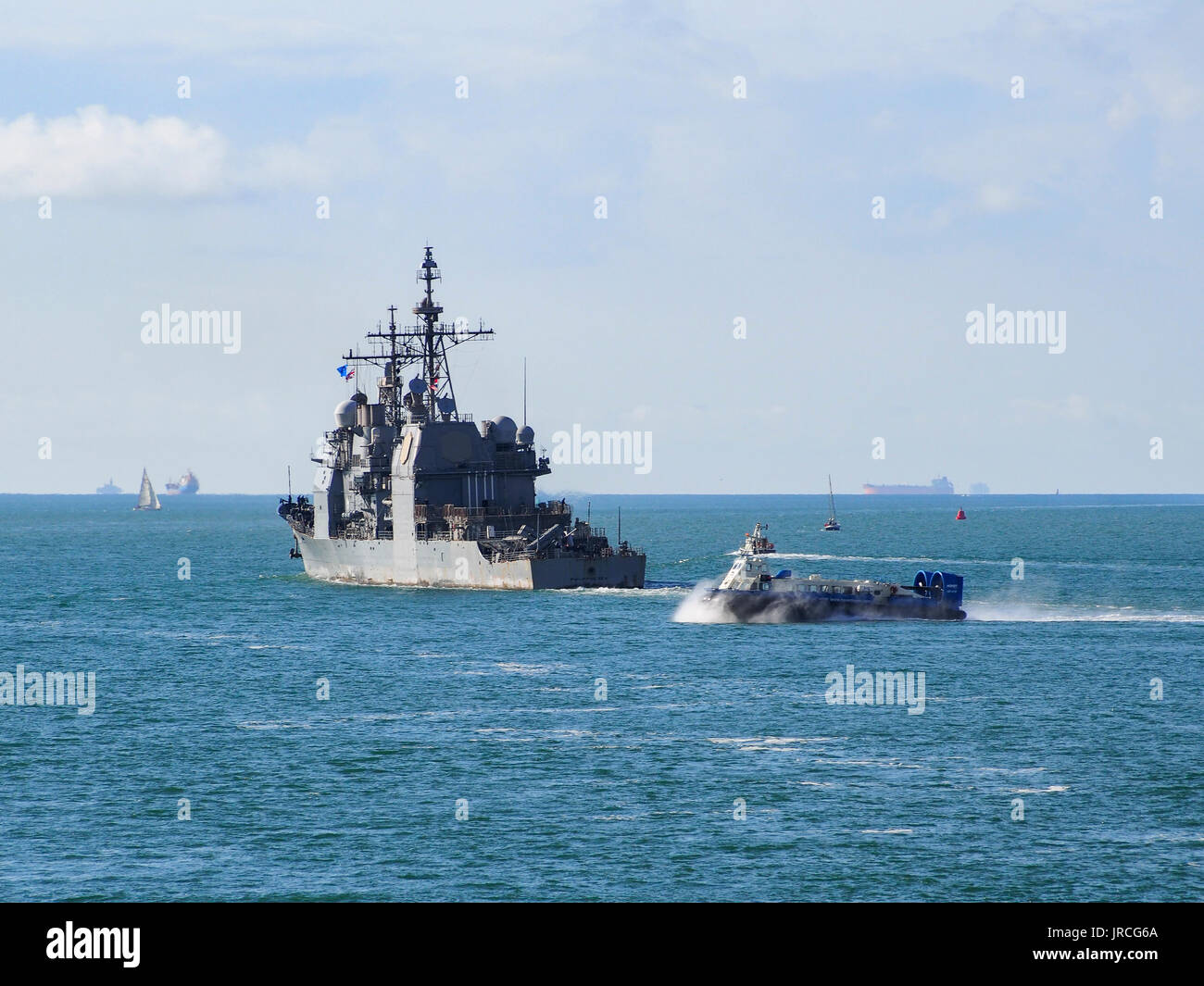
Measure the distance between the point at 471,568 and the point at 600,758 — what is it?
5209cm

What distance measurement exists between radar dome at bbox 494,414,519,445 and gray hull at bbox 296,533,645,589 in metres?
10.7

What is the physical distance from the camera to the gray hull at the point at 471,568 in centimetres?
8988

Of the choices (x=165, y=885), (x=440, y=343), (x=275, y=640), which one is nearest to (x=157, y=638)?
(x=275, y=640)

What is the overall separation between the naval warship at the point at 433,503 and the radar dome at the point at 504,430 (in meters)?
0.09

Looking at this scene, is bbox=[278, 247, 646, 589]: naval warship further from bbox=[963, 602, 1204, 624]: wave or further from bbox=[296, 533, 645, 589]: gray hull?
bbox=[963, 602, 1204, 624]: wave

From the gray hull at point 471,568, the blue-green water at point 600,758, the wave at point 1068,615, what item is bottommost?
the blue-green water at point 600,758

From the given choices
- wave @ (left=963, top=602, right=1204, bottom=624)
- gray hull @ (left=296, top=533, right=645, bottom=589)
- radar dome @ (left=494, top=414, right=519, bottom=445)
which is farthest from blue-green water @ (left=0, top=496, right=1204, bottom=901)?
radar dome @ (left=494, top=414, right=519, bottom=445)

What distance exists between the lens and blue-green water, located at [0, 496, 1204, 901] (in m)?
29.9

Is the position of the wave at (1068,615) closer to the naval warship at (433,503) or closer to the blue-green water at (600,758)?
the blue-green water at (600,758)

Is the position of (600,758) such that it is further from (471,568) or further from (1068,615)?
(471,568)

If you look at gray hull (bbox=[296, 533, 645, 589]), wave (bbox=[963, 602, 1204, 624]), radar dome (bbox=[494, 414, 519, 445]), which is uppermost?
radar dome (bbox=[494, 414, 519, 445])

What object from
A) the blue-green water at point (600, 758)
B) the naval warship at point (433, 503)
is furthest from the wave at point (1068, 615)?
the naval warship at point (433, 503)

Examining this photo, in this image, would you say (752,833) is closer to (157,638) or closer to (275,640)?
(275,640)
